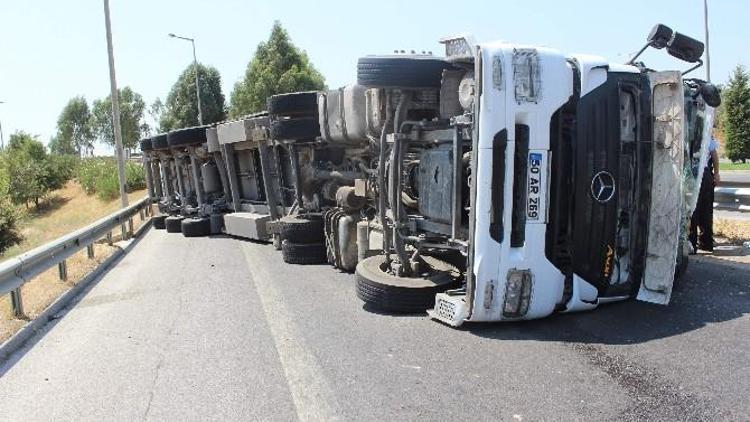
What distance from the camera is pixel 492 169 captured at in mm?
4508

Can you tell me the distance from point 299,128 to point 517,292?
16.4 ft

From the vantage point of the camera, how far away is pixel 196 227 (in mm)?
12836

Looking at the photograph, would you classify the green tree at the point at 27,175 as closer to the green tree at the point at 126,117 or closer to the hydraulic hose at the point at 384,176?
the green tree at the point at 126,117

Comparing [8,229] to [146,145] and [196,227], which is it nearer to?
[146,145]

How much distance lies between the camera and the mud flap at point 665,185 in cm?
474

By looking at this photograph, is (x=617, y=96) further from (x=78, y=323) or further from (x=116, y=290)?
(x=116, y=290)

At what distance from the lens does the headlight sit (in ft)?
14.9

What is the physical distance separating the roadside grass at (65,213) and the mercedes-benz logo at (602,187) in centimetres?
2454

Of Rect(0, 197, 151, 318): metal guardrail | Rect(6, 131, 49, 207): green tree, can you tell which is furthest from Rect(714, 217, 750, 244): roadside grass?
Rect(6, 131, 49, 207): green tree

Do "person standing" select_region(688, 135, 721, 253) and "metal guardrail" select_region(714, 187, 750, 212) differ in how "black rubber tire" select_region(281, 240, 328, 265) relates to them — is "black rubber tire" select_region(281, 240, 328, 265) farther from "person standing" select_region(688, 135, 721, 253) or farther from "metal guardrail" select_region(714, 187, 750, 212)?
"metal guardrail" select_region(714, 187, 750, 212)

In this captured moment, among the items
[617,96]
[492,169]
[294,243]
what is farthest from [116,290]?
[617,96]


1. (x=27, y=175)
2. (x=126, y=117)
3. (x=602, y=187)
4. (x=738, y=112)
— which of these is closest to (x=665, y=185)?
(x=602, y=187)

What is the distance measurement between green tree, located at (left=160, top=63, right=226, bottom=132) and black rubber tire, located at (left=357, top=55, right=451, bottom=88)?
53934 millimetres

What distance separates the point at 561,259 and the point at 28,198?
44695 millimetres
